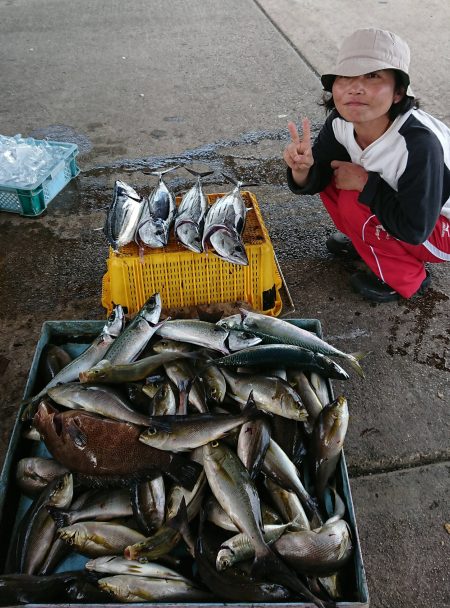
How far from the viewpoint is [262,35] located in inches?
296

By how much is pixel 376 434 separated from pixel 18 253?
267 centimetres

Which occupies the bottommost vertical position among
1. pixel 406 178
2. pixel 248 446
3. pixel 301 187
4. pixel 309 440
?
pixel 309 440

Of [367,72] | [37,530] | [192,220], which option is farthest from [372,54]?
[37,530]

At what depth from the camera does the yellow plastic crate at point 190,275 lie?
2928 millimetres

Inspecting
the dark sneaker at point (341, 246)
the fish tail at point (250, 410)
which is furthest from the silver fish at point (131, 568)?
the dark sneaker at point (341, 246)

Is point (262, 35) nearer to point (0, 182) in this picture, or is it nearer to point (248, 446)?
point (0, 182)

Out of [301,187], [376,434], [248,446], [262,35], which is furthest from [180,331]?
[262,35]

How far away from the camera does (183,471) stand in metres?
2.17

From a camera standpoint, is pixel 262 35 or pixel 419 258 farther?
pixel 262 35

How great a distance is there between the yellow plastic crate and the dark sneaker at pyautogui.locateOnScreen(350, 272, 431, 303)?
28.5 inches

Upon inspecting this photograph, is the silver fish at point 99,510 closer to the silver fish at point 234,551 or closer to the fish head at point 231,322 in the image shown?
the silver fish at point 234,551

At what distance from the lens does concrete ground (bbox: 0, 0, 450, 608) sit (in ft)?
8.57

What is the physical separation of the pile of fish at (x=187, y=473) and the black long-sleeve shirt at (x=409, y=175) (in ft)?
2.68

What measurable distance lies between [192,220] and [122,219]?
1.29 ft
